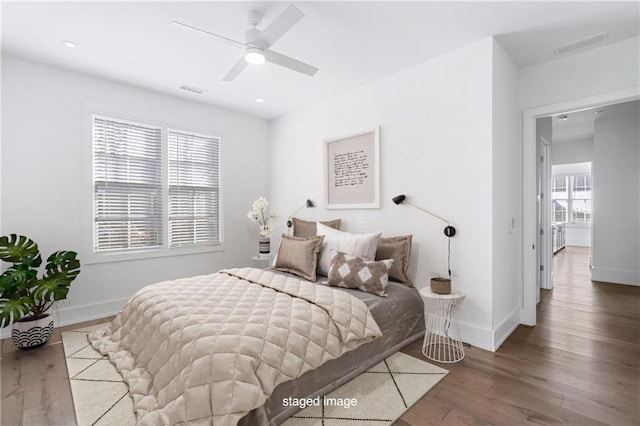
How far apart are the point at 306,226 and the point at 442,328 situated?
6.47 feet

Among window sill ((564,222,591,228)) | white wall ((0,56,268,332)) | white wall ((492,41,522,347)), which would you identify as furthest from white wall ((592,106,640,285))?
white wall ((0,56,268,332))

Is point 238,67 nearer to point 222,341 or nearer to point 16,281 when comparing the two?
point 222,341

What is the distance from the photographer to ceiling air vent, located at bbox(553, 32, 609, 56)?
2.61 meters

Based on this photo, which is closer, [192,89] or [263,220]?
[192,89]

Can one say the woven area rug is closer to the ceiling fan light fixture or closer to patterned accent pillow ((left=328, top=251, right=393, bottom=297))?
patterned accent pillow ((left=328, top=251, right=393, bottom=297))

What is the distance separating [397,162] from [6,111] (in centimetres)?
385

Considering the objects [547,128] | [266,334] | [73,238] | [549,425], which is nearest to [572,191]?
[547,128]

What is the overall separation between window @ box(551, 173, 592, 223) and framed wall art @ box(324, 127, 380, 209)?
Answer: 7202 millimetres

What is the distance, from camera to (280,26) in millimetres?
2006

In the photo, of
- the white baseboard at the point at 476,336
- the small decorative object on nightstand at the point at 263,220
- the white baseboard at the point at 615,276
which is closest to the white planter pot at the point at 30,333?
the small decorative object on nightstand at the point at 263,220

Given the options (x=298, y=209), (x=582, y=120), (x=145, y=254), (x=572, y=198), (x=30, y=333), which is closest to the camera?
(x=30, y=333)

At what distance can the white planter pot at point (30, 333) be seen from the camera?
2.62 meters

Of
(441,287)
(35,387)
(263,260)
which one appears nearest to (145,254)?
(263,260)

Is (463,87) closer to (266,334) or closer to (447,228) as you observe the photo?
(447,228)
